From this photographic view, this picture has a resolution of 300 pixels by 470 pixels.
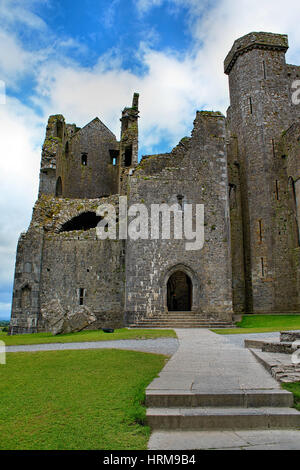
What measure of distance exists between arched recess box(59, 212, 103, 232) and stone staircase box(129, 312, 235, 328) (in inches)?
327

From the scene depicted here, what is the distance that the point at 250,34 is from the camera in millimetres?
26141

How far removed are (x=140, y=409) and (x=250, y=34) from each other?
92.6 ft

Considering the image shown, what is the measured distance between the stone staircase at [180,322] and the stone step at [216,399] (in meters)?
13.2

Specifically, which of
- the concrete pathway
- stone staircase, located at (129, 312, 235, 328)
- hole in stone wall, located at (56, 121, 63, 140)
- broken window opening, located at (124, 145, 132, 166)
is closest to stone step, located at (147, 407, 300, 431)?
the concrete pathway

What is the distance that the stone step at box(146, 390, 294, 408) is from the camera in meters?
4.67

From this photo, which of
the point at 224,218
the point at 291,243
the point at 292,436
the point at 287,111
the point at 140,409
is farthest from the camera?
the point at 287,111

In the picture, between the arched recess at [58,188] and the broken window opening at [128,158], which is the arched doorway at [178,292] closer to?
the broken window opening at [128,158]

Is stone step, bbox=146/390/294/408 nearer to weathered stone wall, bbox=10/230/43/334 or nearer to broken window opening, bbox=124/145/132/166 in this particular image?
weathered stone wall, bbox=10/230/43/334

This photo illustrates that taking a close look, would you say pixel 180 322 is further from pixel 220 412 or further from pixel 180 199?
pixel 220 412

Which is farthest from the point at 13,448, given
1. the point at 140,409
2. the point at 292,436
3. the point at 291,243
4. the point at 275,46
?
the point at 275,46

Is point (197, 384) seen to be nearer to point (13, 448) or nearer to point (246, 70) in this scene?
point (13, 448)

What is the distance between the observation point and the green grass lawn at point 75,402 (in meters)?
3.74

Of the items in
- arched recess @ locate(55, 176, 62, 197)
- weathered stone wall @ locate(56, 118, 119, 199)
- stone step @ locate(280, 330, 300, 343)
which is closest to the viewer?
stone step @ locate(280, 330, 300, 343)

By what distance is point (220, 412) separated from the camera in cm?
438
